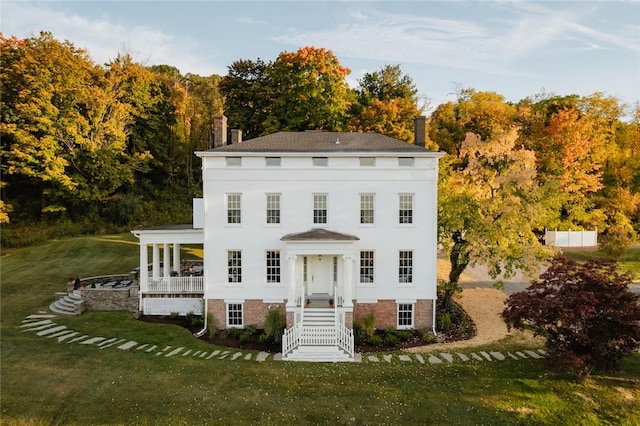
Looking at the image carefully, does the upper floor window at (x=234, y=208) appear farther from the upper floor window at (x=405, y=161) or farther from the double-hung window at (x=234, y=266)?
the upper floor window at (x=405, y=161)

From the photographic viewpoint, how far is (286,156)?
66.4 feet

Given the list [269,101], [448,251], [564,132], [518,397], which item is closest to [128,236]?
[269,101]

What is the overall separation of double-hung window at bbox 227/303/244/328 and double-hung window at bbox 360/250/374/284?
262 inches

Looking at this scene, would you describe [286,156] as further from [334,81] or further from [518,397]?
[334,81]

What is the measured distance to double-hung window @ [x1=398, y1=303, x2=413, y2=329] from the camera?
68.2 feet

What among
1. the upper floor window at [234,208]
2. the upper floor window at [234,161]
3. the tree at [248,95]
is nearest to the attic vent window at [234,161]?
the upper floor window at [234,161]

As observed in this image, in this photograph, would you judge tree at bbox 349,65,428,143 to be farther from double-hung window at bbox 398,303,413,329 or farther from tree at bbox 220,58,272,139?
double-hung window at bbox 398,303,413,329

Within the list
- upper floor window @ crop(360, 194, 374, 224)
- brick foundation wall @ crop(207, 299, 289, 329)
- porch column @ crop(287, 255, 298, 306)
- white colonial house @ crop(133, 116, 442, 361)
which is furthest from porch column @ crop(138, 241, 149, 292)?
upper floor window @ crop(360, 194, 374, 224)

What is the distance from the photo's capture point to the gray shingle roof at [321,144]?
2036cm

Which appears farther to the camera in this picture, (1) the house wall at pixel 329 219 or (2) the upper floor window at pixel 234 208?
(2) the upper floor window at pixel 234 208

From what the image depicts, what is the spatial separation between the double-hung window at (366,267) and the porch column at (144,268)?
39.1ft

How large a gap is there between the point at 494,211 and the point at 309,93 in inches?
1008

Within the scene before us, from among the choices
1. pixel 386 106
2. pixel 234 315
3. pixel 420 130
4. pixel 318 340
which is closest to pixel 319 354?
pixel 318 340

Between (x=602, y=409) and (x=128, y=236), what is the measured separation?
38.9m
